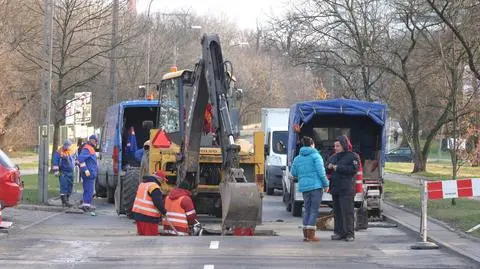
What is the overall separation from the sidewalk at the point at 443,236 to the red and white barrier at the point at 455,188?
0.76m

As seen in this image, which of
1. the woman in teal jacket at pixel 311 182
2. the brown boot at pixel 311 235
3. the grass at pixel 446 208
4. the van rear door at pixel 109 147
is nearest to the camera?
the brown boot at pixel 311 235

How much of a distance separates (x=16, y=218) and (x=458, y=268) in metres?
10.0

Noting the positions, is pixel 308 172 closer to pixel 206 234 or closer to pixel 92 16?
pixel 206 234

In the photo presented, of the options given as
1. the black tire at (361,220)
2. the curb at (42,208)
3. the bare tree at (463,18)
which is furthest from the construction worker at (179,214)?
the bare tree at (463,18)

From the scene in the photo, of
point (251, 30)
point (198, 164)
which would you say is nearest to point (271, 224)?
point (198, 164)

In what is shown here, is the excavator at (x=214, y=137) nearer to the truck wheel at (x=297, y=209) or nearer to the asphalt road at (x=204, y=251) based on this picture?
the asphalt road at (x=204, y=251)

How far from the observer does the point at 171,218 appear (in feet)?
47.9

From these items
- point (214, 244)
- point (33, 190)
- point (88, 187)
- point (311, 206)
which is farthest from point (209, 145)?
point (33, 190)

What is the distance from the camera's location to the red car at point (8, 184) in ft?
49.3

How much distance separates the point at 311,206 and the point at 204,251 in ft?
8.97

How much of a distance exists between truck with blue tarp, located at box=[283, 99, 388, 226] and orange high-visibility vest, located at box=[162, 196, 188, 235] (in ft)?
15.8

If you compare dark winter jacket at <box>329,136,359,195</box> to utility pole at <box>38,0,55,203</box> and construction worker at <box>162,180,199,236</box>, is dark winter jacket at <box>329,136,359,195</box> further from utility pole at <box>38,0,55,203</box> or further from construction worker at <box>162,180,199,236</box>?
utility pole at <box>38,0,55,203</box>

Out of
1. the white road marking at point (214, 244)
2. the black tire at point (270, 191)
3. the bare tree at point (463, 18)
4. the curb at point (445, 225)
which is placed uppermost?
the bare tree at point (463, 18)

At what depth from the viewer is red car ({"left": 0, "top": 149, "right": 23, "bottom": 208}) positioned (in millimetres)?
15031
